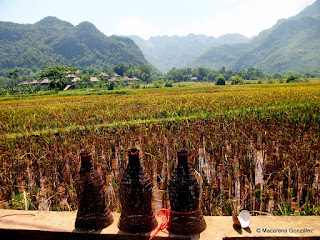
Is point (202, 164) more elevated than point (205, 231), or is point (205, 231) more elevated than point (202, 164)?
point (205, 231)

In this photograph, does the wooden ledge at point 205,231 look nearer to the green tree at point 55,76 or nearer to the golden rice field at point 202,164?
the golden rice field at point 202,164

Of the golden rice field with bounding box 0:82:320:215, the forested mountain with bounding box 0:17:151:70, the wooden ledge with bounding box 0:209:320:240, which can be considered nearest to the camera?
the wooden ledge with bounding box 0:209:320:240

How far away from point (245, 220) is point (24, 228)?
1711 millimetres

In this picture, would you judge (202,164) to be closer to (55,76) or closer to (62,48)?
(55,76)

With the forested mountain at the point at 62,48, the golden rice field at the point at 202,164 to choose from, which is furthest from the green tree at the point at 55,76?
the forested mountain at the point at 62,48

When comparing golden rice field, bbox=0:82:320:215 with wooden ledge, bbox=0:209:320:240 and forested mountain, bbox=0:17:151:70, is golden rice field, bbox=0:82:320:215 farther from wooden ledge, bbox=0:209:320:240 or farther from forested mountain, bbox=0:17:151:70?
forested mountain, bbox=0:17:151:70

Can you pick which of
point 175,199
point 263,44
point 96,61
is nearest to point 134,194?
point 175,199

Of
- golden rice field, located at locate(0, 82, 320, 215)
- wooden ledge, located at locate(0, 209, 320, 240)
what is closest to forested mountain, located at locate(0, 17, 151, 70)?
golden rice field, located at locate(0, 82, 320, 215)

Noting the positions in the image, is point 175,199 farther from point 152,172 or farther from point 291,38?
point 291,38

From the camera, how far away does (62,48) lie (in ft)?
445

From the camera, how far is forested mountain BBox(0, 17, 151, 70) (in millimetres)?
115500

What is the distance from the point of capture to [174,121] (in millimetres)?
8000

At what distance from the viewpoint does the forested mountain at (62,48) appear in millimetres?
115500

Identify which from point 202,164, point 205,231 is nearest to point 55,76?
point 202,164
